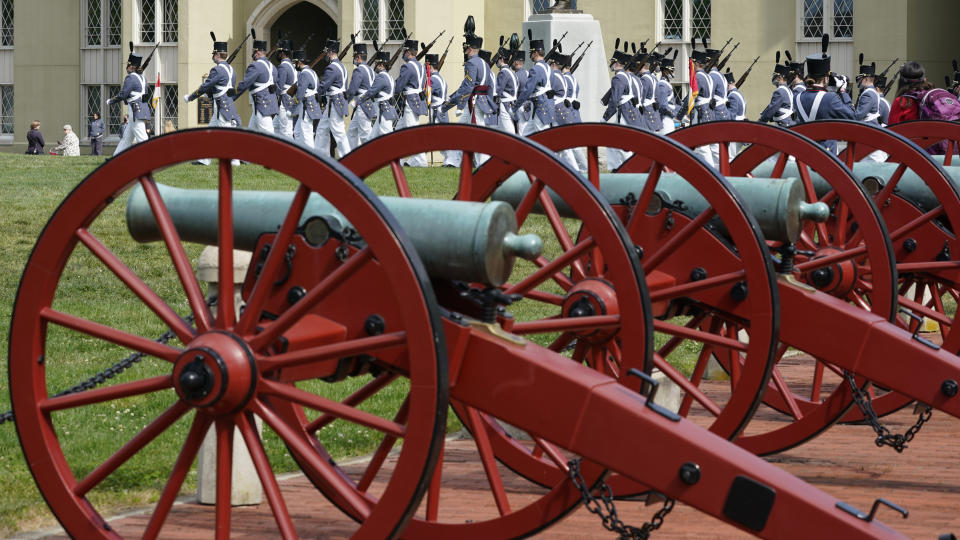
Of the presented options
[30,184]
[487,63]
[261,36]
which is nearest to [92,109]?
[261,36]

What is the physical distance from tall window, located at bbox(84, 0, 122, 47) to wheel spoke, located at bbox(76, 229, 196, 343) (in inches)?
1422

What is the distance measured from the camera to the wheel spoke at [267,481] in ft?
14.5

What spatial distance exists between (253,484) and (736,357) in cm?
206

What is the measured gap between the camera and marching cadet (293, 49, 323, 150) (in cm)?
2445

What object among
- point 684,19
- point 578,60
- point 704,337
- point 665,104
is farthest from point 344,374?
point 684,19

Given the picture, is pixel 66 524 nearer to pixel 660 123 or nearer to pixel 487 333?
pixel 487 333

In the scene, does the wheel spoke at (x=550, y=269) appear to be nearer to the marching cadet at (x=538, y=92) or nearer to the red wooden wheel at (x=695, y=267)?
the red wooden wheel at (x=695, y=267)

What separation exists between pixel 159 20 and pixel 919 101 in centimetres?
2831

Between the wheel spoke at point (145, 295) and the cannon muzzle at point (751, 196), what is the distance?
6.79 ft

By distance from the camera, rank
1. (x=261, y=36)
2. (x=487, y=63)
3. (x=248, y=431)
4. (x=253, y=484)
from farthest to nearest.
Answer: (x=261, y=36) → (x=487, y=63) → (x=253, y=484) → (x=248, y=431)

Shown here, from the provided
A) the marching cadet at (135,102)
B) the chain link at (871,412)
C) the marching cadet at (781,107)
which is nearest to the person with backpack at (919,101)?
the chain link at (871,412)

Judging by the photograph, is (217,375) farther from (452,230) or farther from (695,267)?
(695,267)

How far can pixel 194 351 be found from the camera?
4555 mm

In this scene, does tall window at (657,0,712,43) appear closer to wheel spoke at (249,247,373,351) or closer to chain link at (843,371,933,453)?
chain link at (843,371,933,453)
